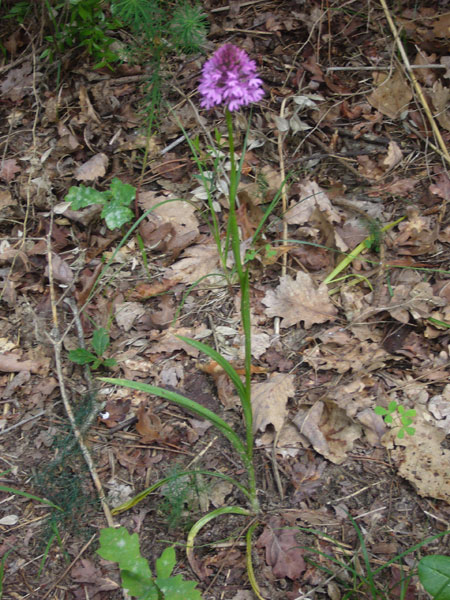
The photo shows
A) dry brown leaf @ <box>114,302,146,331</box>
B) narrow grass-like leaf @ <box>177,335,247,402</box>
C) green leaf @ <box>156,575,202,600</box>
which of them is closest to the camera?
green leaf @ <box>156,575,202,600</box>

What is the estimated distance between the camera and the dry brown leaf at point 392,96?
262 cm

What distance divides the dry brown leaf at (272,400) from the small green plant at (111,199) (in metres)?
0.98

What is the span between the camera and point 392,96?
104 inches

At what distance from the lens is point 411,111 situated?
260 cm

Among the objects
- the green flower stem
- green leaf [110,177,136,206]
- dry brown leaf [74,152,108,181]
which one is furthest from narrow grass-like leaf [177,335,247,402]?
dry brown leaf [74,152,108,181]

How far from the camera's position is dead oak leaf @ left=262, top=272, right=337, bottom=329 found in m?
2.08

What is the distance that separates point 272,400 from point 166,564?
2.22ft

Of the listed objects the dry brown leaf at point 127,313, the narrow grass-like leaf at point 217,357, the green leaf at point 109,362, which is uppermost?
the narrow grass-like leaf at point 217,357

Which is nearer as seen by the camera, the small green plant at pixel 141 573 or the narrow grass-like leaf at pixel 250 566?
the small green plant at pixel 141 573

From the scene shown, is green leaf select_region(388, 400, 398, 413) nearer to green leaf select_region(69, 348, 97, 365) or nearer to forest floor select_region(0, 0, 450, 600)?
forest floor select_region(0, 0, 450, 600)

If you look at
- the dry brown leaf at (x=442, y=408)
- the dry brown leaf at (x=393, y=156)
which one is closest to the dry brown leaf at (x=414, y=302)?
the dry brown leaf at (x=442, y=408)

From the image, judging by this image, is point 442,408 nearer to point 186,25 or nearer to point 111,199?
point 111,199

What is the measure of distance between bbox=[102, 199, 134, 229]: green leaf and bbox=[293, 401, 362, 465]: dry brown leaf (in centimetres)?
114

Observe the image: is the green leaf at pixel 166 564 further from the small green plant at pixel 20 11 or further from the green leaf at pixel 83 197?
the small green plant at pixel 20 11
